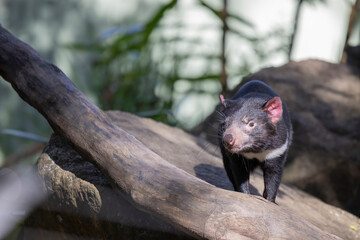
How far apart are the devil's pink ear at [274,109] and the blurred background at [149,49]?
237 cm

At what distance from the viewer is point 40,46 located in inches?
225

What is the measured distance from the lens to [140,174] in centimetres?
187

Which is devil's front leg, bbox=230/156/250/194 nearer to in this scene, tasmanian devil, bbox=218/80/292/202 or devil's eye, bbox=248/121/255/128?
tasmanian devil, bbox=218/80/292/202

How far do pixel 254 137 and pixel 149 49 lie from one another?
3197 mm

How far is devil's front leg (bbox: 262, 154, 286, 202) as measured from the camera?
235 cm

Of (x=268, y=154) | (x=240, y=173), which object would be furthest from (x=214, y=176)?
(x=268, y=154)

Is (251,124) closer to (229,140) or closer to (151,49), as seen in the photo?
(229,140)

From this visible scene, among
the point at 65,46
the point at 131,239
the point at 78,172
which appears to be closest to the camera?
the point at 131,239

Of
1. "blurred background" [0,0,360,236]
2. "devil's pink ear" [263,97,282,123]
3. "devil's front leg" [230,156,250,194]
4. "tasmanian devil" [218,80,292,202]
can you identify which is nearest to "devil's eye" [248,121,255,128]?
"tasmanian devil" [218,80,292,202]

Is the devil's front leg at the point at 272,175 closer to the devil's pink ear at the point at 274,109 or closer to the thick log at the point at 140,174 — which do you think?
the devil's pink ear at the point at 274,109

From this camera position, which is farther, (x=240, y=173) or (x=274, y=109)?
(x=240, y=173)

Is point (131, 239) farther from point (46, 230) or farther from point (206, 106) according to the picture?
point (206, 106)

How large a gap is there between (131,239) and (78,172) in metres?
0.47

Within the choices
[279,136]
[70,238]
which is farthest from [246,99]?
[70,238]
